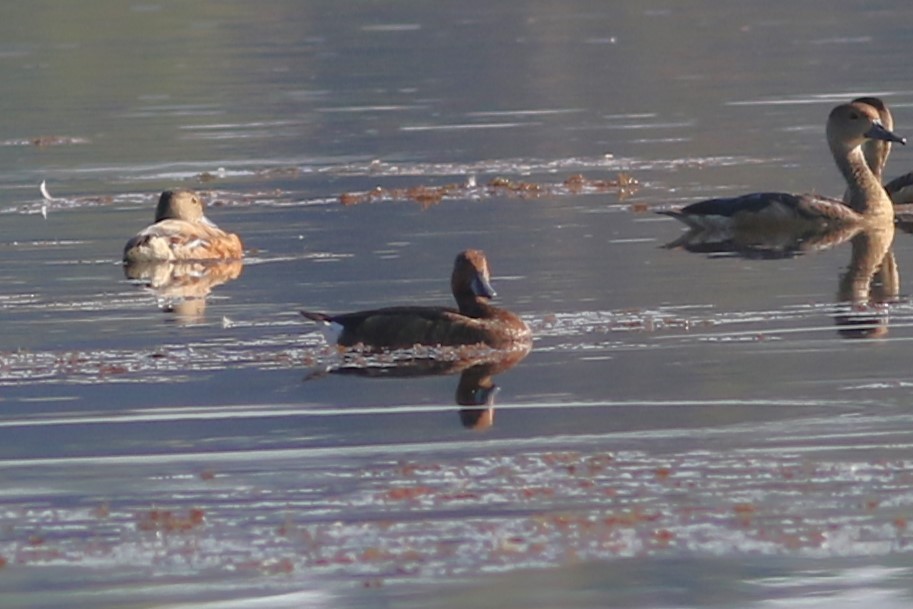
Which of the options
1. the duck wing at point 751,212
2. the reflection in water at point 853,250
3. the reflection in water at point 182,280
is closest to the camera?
the reflection in water at point 853,250

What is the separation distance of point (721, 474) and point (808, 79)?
30.0 meters

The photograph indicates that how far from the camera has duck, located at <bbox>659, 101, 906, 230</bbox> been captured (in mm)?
21953

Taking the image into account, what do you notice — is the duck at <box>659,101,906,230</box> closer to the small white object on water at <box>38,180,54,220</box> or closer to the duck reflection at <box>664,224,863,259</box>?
the duck reflection at <box>664,224,863,259</box>

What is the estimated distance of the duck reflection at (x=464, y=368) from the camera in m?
13.7

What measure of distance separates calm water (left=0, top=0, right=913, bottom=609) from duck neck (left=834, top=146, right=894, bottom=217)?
131cm

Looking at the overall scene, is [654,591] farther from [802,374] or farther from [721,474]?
[802,374]

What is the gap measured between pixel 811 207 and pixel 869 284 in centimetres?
421

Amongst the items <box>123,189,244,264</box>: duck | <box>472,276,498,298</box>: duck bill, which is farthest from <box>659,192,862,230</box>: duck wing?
<box>472,276,498,298</box>: duck bill

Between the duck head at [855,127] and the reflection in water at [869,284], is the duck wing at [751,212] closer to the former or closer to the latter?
the reflection in water at [869,284]

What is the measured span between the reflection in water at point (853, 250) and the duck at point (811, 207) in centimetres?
9

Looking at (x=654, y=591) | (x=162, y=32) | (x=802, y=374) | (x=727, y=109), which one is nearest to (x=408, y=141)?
(x=727, y=109)

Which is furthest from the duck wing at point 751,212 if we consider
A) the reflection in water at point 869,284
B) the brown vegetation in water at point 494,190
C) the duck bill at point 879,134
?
the brown vegetation in water at point 494,190

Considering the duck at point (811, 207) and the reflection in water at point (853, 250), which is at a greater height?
the duck at point (811, 207)

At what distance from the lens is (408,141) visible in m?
32.5
